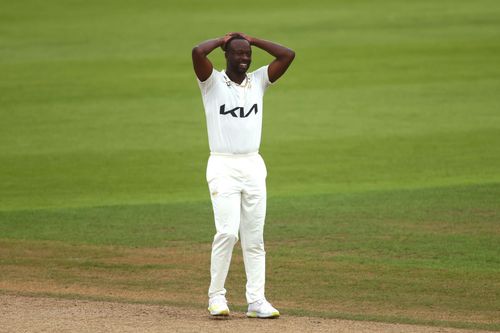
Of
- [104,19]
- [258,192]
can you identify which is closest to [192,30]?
[104,19]

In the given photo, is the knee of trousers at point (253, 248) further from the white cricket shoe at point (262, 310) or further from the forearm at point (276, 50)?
the forearm at point (276, 50)

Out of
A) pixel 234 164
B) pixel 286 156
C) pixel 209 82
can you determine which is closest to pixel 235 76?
pixel 209 82

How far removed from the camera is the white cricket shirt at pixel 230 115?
9.15m

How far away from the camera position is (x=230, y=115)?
918 centimetres

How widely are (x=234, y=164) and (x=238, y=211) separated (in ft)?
1.23

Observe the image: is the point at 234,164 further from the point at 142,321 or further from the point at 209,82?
the point at 142,321

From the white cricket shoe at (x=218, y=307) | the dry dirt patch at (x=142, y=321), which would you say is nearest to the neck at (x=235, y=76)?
the white cricket shoe at (x=218, y=307)

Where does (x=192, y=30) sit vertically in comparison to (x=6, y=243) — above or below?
above

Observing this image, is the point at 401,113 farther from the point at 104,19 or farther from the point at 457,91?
the point at 104,19

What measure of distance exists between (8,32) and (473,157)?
15.4 metres

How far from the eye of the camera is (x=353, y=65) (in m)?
26.1

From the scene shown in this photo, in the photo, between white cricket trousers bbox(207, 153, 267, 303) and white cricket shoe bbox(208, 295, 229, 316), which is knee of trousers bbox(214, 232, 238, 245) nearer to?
white cricket trousers bbox(207, 153, 267, 303)

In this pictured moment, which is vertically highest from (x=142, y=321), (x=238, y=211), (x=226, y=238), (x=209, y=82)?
(x=209, y=82)

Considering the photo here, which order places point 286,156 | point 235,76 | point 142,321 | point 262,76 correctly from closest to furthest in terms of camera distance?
1. point 142,321
2. point 235,76
3. point 262,76
4. point 286,156
